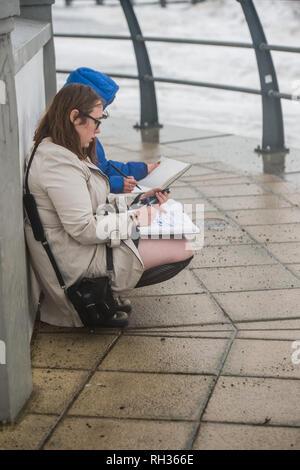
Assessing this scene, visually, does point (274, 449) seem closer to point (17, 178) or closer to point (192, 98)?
point (17, 178)

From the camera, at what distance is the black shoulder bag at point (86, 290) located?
3.59 m

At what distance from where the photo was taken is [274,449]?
109 inches

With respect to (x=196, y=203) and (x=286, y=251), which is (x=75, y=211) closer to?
(x=286, y=251)

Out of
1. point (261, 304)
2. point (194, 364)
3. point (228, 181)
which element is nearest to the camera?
point (194, 364)

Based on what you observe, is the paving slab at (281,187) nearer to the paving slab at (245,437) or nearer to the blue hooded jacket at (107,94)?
the blue hooded jacket at (107,94)

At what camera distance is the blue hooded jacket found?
405cm

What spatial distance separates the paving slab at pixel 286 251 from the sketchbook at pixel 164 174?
3.34ft

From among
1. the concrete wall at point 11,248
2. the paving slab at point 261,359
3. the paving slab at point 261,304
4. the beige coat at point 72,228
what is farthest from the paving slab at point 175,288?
the concrete wall at point 11,248

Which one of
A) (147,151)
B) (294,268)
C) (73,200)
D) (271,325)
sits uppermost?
(73,200)

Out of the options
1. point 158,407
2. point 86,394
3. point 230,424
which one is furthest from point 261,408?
point 86,394

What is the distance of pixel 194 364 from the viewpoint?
137 inches

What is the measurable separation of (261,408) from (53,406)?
2.58 feet

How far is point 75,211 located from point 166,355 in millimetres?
742

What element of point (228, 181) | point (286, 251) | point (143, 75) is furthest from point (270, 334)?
point (143, 75)
